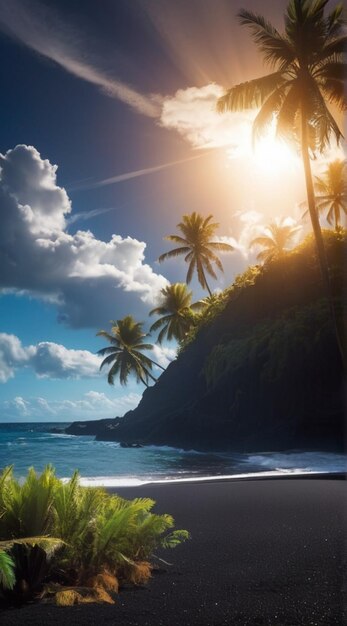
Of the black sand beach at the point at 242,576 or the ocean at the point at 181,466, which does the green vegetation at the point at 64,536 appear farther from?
the ocean at the point at 181,466

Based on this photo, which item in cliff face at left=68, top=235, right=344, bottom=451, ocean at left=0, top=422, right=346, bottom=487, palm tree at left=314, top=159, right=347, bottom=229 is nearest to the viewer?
ocean at left=0, top=422, right=346, bottom=487

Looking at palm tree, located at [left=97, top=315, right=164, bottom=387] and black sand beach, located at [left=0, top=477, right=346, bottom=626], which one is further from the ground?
palm tree, located at [left=97, top=315, right=164, bottom=387]

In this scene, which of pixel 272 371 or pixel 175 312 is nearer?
pixel 272 371

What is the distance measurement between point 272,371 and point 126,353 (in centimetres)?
2211

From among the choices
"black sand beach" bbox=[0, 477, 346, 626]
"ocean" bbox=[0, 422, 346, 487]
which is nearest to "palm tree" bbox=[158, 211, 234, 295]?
"ocean" bbox=[0, 422, 346, 487]

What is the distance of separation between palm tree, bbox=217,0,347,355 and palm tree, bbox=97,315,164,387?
98.9 feet

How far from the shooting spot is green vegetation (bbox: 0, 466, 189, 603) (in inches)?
113

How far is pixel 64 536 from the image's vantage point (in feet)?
10.3

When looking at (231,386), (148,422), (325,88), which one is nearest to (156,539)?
(325,88)

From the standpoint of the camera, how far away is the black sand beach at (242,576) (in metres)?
2.60

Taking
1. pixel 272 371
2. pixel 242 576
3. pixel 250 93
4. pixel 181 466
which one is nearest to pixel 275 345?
pixel 272 371

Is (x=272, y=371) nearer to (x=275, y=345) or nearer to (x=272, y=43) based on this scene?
(x=275, y=345)

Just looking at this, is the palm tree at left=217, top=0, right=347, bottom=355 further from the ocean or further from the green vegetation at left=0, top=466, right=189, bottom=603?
the green vegetation at left=0, top=466, right=189, bottom=603

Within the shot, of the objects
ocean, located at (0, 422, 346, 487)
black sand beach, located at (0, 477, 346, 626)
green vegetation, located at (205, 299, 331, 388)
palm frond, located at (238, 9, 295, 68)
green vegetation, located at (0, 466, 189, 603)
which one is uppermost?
palm frond, located at (238, 9, 295, 68)
